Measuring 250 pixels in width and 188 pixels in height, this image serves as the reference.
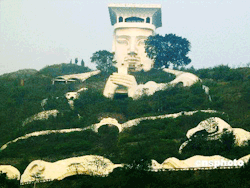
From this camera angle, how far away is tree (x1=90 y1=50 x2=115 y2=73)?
52.3 metres

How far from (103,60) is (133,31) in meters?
5.18

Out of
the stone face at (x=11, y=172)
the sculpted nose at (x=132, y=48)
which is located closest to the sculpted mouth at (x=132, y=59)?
the sculpted nose at (x=132, y=48)

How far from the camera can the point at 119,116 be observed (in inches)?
1495

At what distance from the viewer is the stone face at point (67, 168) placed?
24953mm

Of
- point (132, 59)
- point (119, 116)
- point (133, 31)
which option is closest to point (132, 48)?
point (132, 59)

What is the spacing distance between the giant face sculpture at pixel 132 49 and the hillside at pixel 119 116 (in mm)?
5066

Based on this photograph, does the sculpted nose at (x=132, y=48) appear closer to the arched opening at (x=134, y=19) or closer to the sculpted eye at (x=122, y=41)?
the sculpted eye at (x=122, y=41)

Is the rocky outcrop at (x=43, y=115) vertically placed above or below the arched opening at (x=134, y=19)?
below

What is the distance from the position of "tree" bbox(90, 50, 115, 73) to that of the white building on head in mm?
2020

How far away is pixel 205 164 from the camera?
24.1 meters

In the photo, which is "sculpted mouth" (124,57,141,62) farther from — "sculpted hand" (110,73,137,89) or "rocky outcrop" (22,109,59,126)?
"rocky outcrop" (22,109,59,126)

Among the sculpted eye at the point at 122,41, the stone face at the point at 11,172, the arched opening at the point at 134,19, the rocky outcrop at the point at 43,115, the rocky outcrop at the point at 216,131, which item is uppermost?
the arched opening at the point at 134,19

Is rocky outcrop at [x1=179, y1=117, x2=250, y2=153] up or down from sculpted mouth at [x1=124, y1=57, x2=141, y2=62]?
down

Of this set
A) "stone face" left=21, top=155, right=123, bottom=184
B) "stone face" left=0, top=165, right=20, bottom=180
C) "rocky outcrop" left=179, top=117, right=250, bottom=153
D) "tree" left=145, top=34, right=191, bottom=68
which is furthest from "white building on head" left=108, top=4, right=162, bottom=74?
"stone face" left=21, top=155, right=123, bottom=184
